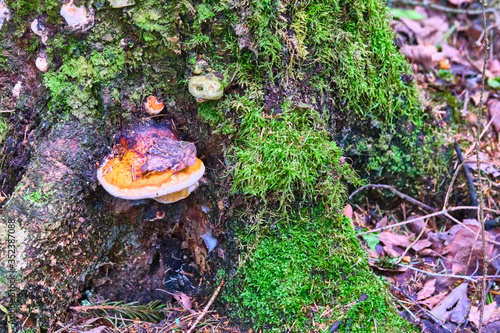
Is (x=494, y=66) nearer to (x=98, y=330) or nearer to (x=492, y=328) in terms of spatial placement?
(x=492, y=328)

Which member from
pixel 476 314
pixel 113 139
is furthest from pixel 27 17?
pixel 476 314

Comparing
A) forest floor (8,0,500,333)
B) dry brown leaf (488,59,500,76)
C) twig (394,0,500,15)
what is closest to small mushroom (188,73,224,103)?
forest floor (8,0,500,333)

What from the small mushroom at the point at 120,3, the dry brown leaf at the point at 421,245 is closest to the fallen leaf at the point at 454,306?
the dry brown leaf at the point at 421,245

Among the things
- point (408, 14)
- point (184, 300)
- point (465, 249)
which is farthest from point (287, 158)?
point (408, 14)

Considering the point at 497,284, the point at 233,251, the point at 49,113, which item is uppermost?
the point at 49,113

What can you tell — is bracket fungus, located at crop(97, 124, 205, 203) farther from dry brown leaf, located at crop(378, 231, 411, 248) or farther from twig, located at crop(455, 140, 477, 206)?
twig, located at crop(455, 140, 477, 206)

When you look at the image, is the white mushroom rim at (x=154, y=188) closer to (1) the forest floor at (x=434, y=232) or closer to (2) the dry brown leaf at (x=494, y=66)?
(1) the forest floor at (x=434, y=232)

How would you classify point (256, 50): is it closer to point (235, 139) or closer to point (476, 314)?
point (235, 139)
